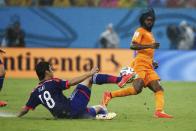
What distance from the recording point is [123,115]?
1431cm

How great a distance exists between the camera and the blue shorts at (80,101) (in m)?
12.8

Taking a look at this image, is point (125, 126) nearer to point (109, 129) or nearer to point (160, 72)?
point (109, 129)

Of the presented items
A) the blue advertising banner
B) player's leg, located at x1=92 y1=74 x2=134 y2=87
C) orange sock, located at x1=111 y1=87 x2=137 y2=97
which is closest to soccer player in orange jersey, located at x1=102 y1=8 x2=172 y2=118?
orange sock, located at x1=111 y1=87 x2=137 y2=97

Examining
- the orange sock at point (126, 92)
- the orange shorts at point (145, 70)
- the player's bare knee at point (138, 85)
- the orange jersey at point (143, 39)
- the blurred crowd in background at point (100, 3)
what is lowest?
the orange sock at point (126, 92)

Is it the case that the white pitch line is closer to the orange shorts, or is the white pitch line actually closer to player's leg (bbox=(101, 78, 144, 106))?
player's leg (bbox=(101, 78, 144, 106))

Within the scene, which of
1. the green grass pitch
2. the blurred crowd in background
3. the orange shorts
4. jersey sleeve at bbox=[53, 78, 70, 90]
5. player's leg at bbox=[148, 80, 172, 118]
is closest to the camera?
the green grass pitch

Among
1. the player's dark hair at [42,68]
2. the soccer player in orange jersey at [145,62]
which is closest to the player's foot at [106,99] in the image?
the soccer player in orange jersey at [145,62]

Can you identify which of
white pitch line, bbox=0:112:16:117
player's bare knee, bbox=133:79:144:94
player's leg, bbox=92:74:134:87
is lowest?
white pitch line, bbox=0:112:16:117

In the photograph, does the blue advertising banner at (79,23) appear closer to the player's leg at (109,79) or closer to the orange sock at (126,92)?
the orange sock at (126,92)

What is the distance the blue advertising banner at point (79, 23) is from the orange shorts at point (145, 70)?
599 inches

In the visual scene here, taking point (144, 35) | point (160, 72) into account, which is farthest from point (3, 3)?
point (144, 35)

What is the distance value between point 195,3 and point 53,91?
1726cm

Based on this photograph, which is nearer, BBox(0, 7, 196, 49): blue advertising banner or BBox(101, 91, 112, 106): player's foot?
BBox(101, 91, 112, 106): player's foot

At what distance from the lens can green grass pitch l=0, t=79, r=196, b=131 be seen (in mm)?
11992
